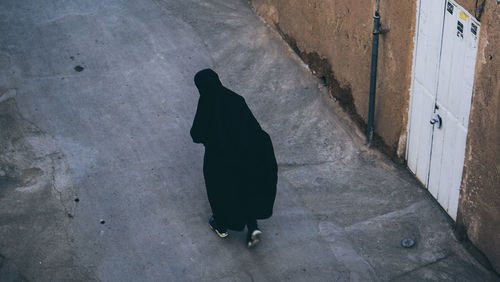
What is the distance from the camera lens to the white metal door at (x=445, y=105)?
20.4 feet

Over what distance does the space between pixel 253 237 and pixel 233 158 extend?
838 millimetres

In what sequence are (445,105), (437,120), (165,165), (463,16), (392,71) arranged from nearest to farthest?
1. (463,16)
2. (445,105)
3. (437,120)
4. (392,71)
5. (165,165)

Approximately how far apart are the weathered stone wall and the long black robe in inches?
69.1

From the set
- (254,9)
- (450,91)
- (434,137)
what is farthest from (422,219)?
(254,9)

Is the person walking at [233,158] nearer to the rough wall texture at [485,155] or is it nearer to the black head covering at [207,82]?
the black head covering at [207,82]

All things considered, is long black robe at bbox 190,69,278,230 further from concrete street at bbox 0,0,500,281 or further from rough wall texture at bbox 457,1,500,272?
rough wall texture at bbox 457,1,500,272

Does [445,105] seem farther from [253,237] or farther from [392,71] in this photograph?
[253,237]

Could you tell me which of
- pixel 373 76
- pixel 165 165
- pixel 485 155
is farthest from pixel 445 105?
pixel 165 165

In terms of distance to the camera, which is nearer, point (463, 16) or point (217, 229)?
point (463, 16)

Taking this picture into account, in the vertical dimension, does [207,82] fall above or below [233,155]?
above

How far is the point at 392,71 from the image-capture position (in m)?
7.54

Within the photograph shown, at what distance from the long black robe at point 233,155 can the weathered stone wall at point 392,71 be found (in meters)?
1.76

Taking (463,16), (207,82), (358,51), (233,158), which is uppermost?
(463,16)

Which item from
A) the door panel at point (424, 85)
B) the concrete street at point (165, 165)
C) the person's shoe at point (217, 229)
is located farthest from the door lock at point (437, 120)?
the person's shoe at point (217, 229)
